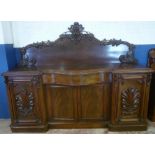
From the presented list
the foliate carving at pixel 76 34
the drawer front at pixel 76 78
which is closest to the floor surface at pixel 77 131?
the drawer front at pixel 76 78

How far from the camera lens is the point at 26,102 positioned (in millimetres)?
2283

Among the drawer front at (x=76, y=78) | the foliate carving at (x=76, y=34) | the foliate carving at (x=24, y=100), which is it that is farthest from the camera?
the foliate carving at (x=76, y=34)

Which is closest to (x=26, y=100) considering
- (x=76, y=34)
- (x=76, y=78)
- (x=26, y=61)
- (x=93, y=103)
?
(x=26, y=61)

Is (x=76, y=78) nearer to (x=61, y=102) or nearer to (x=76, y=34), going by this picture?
(x=61, y=102)

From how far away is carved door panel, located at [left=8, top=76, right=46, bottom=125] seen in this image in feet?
7.25

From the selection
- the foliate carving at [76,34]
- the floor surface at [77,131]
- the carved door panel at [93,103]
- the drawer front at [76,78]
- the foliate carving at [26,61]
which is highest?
the foliate carving at [76,34]

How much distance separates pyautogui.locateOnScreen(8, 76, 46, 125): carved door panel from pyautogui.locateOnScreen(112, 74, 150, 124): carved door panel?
0.93 metres

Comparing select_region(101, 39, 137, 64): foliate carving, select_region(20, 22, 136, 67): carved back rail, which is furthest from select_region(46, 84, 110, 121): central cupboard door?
select_region(101, 39, 137, 64): foliate carving

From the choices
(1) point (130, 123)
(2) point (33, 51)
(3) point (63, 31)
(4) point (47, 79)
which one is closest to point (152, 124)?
(1) point (130, 123)

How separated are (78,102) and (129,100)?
64 centimetres

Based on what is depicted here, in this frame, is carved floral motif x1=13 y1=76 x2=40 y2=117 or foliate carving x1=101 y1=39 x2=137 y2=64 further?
foliate carving x1=101 y1=39 x2=137 y2=64

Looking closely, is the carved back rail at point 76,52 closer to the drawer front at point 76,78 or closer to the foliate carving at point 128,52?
the foliate carving at point 128,52

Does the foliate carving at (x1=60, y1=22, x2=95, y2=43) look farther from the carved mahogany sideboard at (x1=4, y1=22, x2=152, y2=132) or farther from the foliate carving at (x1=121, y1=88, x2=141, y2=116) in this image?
the foliate carving at (x1=121, y1=88, x2=141, y2=116)

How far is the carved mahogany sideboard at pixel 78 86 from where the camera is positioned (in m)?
2.17
